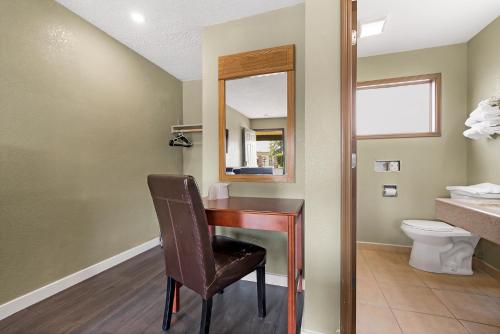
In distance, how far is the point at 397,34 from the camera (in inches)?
86.9

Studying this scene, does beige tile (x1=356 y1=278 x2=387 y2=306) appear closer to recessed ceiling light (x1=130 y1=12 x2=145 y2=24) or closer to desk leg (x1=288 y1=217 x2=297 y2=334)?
desk leg (x1=288 y1=217 x2=297 y2=334)

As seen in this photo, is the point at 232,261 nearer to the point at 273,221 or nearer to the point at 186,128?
the point at 273,221

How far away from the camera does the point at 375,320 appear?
4.85 feet

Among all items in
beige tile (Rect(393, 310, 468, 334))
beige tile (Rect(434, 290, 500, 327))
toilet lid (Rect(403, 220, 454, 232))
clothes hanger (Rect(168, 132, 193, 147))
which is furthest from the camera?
clothes hanger (Rect(168, 132, 193, 147))

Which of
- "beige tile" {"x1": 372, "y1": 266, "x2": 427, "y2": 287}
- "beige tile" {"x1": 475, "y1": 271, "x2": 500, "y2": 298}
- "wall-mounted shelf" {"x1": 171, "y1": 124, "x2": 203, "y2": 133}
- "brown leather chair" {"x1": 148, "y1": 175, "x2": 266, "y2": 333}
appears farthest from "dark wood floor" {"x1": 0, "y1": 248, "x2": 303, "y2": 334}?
"wall-mounted shelf" {"x1": 171, "y1": 124, "x2": 203, "y2": 133}

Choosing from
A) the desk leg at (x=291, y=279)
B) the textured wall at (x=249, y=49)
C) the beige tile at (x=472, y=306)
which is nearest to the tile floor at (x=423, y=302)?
the beige tile at (x=472, y=306)

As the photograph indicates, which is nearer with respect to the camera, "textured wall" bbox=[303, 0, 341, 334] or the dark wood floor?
"textured wall" bbox=[303, 0, 341, 334]

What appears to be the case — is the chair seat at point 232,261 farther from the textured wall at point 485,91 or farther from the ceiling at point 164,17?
the textured wall at point 485,91

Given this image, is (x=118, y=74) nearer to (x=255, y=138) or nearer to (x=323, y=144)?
(x=255, y=138)

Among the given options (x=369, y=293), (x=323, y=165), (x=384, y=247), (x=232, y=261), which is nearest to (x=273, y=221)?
(x=232, y=261)

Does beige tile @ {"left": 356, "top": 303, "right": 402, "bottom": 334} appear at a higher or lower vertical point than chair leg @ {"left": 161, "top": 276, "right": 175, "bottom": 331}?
lower

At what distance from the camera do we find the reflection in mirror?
1.92 metres

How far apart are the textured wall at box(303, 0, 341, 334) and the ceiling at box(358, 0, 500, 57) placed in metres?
1.03

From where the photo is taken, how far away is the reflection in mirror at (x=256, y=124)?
1925mm
